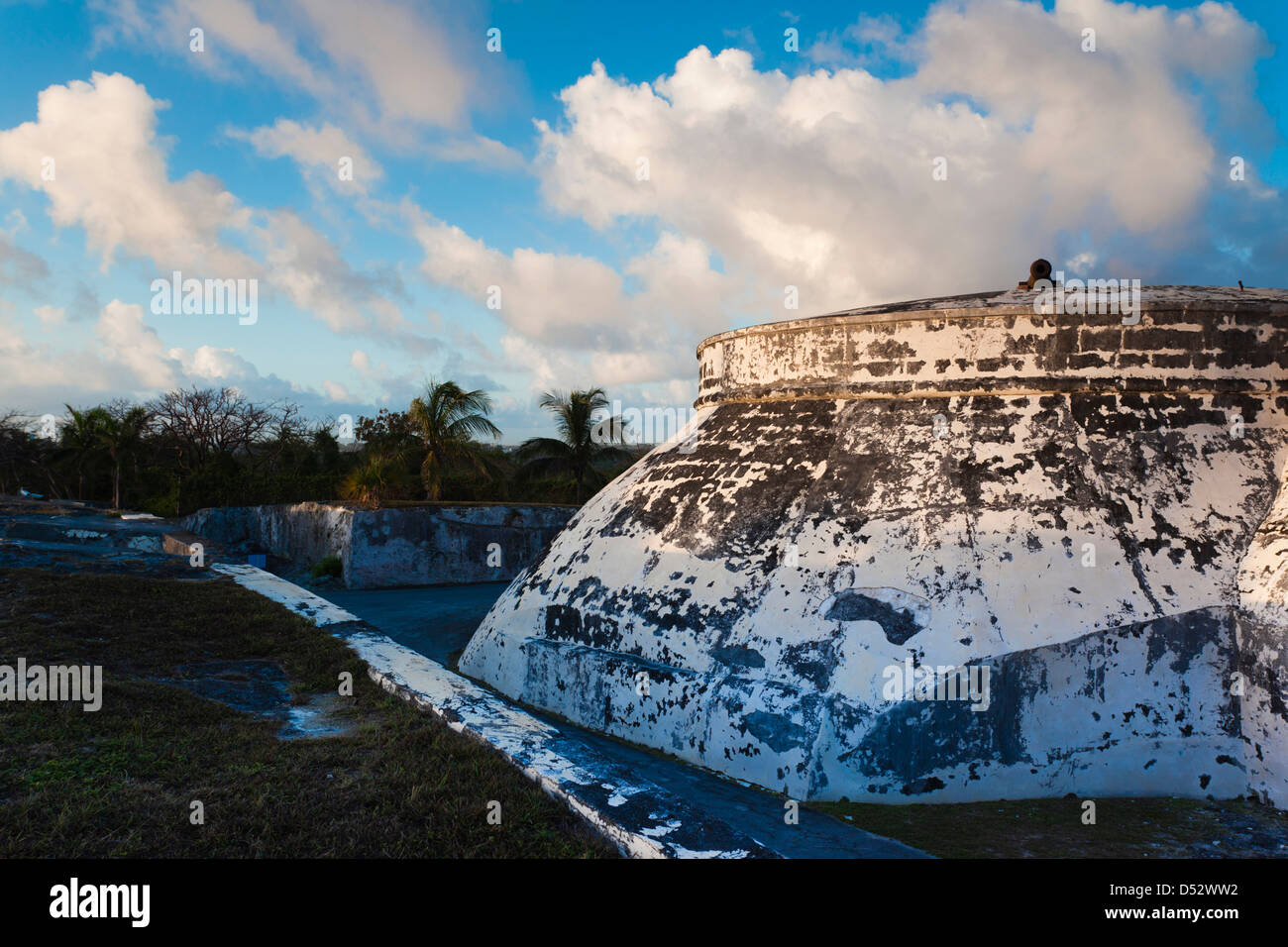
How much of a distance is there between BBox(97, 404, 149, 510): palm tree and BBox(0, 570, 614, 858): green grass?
27165 mm

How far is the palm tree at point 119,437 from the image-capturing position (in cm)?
2848

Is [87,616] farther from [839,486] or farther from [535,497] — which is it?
[535,497]

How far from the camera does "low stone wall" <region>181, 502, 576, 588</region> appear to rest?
1399 cm

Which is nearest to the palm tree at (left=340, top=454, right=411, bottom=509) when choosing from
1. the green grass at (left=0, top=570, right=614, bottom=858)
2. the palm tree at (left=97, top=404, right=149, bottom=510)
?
the green grass at (left=0, top=570, right=614, bottom=858)

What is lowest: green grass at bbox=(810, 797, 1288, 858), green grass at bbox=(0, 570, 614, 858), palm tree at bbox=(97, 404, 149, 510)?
green grass at bbox=(810, 797, 1288, 858)

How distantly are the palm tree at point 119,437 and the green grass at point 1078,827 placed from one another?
103ft

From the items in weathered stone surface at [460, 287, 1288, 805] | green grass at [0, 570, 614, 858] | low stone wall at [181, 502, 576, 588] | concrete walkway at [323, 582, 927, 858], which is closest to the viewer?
green grass at [0, 570, 614, 858]

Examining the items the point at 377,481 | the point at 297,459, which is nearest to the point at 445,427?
the point at 377,481

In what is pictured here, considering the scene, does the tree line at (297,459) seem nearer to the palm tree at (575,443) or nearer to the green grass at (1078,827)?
the palm tree at (575,443)

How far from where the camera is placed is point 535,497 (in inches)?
1005

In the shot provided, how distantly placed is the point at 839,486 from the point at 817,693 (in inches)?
62.0

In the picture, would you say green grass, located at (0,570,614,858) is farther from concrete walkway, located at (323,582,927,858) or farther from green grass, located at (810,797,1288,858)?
green grass, located at (810,797,1288,858)

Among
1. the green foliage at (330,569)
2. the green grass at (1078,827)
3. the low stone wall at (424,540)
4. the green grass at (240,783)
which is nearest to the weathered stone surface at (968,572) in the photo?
the green grass at (1078,827)

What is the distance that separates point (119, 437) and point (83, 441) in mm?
2936
